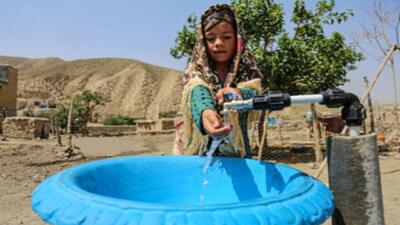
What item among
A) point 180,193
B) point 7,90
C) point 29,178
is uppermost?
point 7,90

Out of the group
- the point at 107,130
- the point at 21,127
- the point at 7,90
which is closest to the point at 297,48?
the point at 21,127

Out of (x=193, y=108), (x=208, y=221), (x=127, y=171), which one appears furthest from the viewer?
(x=127, y=171)

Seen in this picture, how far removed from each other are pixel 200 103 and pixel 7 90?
90.4ft

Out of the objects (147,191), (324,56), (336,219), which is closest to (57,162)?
(324,56)

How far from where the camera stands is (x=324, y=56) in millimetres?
8148

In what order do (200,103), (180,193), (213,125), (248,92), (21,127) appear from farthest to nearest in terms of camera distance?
1. (21,127)
2. (180,193)
3. (248,92)
4. (200,103)
5. (213,125)

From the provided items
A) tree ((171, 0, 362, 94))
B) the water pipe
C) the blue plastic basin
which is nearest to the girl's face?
the blue plastic basin

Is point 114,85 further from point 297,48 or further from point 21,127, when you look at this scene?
point 297,48

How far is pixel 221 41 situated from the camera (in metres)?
1.51

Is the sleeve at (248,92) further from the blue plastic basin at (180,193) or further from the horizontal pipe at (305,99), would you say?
the horizontal pipe at (305,99)

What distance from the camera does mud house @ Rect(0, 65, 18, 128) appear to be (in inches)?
953

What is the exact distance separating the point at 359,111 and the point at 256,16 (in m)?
7.55

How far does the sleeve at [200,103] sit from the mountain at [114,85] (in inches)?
1584

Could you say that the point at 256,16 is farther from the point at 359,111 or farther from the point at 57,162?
the point at 359,111
